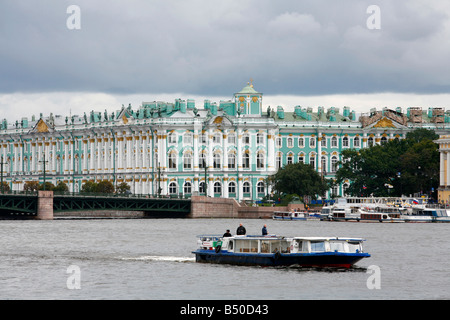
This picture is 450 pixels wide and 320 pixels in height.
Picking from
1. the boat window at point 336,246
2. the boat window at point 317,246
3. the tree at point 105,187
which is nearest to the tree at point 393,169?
the tree at point 105,187

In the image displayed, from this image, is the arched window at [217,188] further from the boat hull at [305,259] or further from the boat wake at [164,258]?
the boat hull at [305,259]

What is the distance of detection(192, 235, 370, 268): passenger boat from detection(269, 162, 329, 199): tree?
67.0 m

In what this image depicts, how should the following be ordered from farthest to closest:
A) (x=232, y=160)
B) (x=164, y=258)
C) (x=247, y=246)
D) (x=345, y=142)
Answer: (x=345, y=142) < (x=232, y=160) < (x=164, y=258) < (x=247, y=246)

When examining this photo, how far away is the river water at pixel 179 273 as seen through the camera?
43125mm

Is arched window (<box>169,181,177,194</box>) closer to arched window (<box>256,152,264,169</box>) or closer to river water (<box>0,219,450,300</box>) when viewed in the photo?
arched window (<box>256,152,264,169</box>)

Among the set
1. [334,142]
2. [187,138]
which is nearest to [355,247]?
[187,138]

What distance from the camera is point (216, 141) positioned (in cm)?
13412

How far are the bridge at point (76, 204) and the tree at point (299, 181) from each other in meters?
13.2

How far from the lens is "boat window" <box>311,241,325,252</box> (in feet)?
168

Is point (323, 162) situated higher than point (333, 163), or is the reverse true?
point (323, 162)

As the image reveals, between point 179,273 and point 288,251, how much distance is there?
15.4 feet

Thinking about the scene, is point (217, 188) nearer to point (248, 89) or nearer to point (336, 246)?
point (248, 89)

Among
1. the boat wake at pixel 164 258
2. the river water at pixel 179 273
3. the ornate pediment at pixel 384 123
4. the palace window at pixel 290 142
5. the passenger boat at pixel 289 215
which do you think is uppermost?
the ornate pediment at pixel 384 123

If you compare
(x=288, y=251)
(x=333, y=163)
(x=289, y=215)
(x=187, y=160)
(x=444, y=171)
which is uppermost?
(x=187, y=160)
